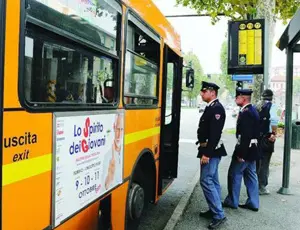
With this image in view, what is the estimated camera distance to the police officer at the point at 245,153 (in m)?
5.15

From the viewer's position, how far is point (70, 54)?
102 inches

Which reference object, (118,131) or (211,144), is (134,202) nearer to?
(118,131)

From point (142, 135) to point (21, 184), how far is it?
221cm

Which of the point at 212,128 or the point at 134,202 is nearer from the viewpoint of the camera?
the point at 134,202

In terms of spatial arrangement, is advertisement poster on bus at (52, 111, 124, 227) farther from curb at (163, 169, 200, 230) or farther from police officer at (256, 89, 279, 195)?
police officer at (256, 89, 279, 195)

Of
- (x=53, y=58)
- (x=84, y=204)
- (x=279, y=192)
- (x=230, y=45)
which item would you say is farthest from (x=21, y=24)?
(x=230, y=45)

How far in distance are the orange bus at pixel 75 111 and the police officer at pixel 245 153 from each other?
1424 millimetres

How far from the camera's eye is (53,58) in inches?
94.0

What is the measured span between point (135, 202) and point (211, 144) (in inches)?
47.5

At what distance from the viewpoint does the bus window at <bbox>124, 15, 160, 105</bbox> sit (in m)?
3.66

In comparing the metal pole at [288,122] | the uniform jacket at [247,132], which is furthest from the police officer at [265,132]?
the uniform jacket at [247,132]

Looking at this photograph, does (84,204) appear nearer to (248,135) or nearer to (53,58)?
(53,58)

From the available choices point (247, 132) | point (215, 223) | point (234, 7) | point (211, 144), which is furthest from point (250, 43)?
point (234, 7)

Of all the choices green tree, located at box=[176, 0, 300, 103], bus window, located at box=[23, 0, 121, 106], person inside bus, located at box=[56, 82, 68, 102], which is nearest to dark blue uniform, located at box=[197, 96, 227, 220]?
bus window, located at box=[23, 0, 121, 106]
